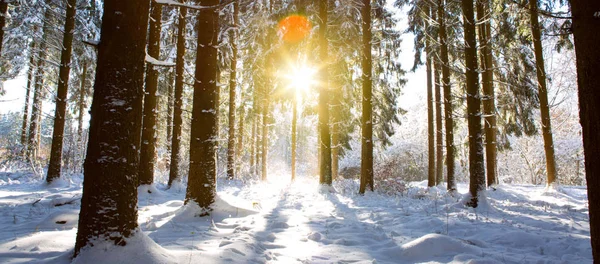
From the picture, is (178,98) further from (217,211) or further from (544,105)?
(544,105)

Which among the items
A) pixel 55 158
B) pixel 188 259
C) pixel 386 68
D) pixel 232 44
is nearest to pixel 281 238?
pixel 188 259

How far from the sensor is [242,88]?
64.6ft

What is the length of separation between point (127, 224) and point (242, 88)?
1680 cm

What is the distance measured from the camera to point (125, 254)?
319cm

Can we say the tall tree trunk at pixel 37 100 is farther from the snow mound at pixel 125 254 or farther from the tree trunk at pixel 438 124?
the tree trunk at pixel 438 124

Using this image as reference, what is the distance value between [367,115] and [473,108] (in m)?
3.89

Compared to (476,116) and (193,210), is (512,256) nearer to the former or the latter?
(193,210)


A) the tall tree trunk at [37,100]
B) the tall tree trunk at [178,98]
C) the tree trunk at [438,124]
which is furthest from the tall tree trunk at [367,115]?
the tall tree trunk at [37,100]

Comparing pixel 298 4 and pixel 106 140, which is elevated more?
pixel 298 4

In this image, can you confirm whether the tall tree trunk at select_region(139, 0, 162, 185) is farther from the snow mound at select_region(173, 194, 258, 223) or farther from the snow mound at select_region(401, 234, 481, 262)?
the snow mound at select_region(401, 234, 481, 262)

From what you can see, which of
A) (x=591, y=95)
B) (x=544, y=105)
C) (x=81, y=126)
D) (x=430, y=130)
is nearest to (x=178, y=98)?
(x=81, y=126)

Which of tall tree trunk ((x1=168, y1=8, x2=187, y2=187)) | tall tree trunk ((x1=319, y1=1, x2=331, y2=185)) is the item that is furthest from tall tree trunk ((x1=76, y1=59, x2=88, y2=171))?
tall tree trunk ((x1=319, y1=1, x2=331, y2=185))

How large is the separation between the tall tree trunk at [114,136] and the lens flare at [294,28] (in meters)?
10.6

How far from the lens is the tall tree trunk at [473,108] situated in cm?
891
